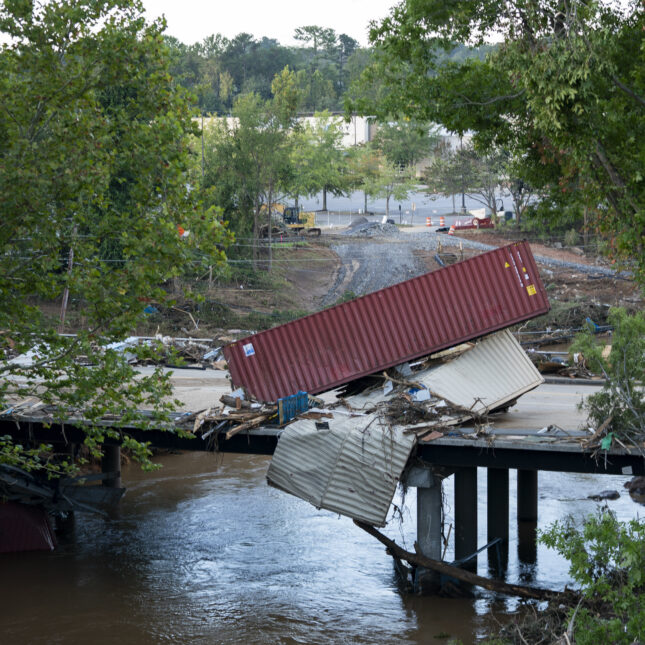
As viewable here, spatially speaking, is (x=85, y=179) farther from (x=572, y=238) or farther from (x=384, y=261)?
(x=572, y=238)

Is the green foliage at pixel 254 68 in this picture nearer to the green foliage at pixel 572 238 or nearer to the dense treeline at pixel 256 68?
the dense treeline at pixel 256 68

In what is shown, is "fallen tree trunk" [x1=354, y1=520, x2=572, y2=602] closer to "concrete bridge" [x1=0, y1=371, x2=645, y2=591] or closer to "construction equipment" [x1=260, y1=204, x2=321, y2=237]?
"concrete bridge" [x1=0, y1=371, x2=645, y2=591]

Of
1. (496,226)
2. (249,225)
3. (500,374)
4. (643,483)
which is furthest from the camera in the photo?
(496,226)

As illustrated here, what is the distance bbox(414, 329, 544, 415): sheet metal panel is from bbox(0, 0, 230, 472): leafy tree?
6.94m

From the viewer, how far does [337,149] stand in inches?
3086

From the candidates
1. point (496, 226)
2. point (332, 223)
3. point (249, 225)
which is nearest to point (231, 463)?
point (249, 225)

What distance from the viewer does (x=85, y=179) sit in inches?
603

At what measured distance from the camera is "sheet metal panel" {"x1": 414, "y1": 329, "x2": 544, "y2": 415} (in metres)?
20.6

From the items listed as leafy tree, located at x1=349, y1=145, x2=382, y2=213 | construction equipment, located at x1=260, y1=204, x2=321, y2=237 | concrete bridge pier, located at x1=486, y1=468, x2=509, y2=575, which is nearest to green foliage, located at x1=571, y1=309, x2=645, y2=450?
concrete bridge pier, located at x1=486, y1=468, x2=509, y2=575

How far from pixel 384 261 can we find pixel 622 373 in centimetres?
4065

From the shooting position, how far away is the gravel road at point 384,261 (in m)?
A: 53.9

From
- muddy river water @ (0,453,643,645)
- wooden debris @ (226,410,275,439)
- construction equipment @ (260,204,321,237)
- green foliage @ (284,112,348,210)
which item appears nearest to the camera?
muddy river water @ (0,453,643,645)

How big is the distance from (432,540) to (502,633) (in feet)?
13.1

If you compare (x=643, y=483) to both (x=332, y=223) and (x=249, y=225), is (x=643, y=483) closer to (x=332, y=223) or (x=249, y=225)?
(x=249, y=225)
